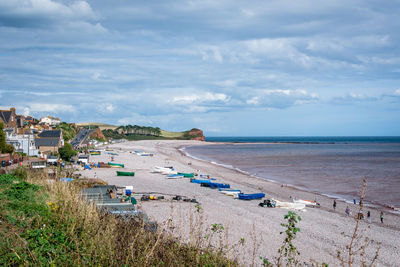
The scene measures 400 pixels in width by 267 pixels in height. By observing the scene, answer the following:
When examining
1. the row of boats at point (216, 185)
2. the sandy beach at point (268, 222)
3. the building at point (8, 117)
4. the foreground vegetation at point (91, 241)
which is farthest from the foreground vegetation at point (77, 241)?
the building at point (8, 117)

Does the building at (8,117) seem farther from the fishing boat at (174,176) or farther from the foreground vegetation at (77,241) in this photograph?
the foreground vegetation at (77,241)

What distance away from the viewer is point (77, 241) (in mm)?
5398

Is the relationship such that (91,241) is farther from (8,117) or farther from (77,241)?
(8,117)

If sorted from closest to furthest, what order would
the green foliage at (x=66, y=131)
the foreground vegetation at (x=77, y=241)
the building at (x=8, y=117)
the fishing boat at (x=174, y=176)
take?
the foreground vegetation at (x=77, y=241), the fishing boat at (x=174, y=176), the building at (x=8, y=117), the green foliage at (x=66, y=131)

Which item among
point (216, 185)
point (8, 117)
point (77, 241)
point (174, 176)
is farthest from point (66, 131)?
point (77, 241)

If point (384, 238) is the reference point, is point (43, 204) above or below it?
above

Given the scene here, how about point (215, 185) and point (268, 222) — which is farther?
point (215, 185)

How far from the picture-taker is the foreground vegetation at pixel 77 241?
16.9ft

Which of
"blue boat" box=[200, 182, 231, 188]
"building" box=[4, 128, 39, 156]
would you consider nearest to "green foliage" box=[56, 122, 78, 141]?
"building" box=[4, 128, 39, 156]

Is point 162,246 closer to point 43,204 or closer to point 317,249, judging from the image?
point 43,204

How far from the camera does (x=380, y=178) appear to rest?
40.4m

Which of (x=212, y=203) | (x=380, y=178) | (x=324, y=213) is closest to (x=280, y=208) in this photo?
(x=324, y=213)

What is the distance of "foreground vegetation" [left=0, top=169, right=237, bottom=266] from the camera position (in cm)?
515

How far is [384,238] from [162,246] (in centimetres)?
1510
